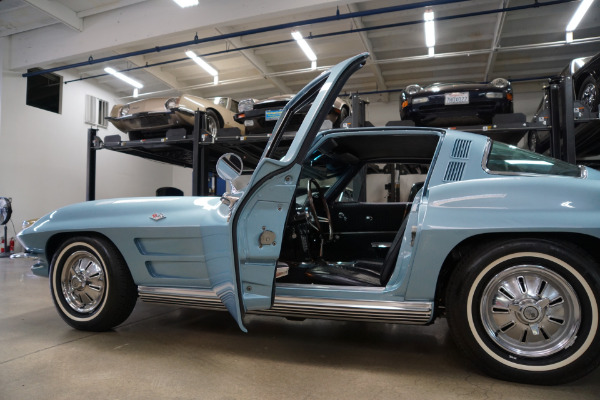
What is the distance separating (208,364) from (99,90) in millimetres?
12260

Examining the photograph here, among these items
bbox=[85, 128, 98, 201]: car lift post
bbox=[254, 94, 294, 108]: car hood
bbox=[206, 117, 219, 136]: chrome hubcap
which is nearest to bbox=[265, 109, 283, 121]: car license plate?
bbox=[254, 94, 294, 108]: car hood

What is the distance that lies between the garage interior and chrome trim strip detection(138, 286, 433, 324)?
27 centimetres

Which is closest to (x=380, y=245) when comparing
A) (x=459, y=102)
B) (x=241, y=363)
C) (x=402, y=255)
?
(x=402, y=255)

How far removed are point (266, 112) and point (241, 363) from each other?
4230 mm

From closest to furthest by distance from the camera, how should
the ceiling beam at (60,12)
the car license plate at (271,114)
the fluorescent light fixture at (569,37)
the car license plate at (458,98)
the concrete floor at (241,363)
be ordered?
the concrete floor at (241,363) < the car license plate at (458,98) < the car license plate at (271,114) < the ceiling beam at (60,12) < the fluorescent light fixture at (569,37)

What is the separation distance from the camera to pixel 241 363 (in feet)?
7.30

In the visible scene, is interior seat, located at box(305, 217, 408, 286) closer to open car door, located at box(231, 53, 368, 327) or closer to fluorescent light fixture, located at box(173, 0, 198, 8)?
open car door, located at box(231, 53, 368, 327)

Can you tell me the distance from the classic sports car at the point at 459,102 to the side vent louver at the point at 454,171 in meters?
2.97

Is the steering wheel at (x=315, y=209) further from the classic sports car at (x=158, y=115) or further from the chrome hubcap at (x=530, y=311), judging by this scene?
the classic sports car at (x=158, y=115)

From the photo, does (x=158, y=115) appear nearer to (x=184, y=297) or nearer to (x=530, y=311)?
(x=184, y=297)

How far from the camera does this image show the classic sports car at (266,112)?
5.76 m

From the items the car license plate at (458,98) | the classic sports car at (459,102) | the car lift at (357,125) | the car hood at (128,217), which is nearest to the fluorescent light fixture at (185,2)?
the car lift at (357,125)

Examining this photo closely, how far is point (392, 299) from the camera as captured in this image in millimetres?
2109

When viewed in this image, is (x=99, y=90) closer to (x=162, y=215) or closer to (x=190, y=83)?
(x=190, y=83)
